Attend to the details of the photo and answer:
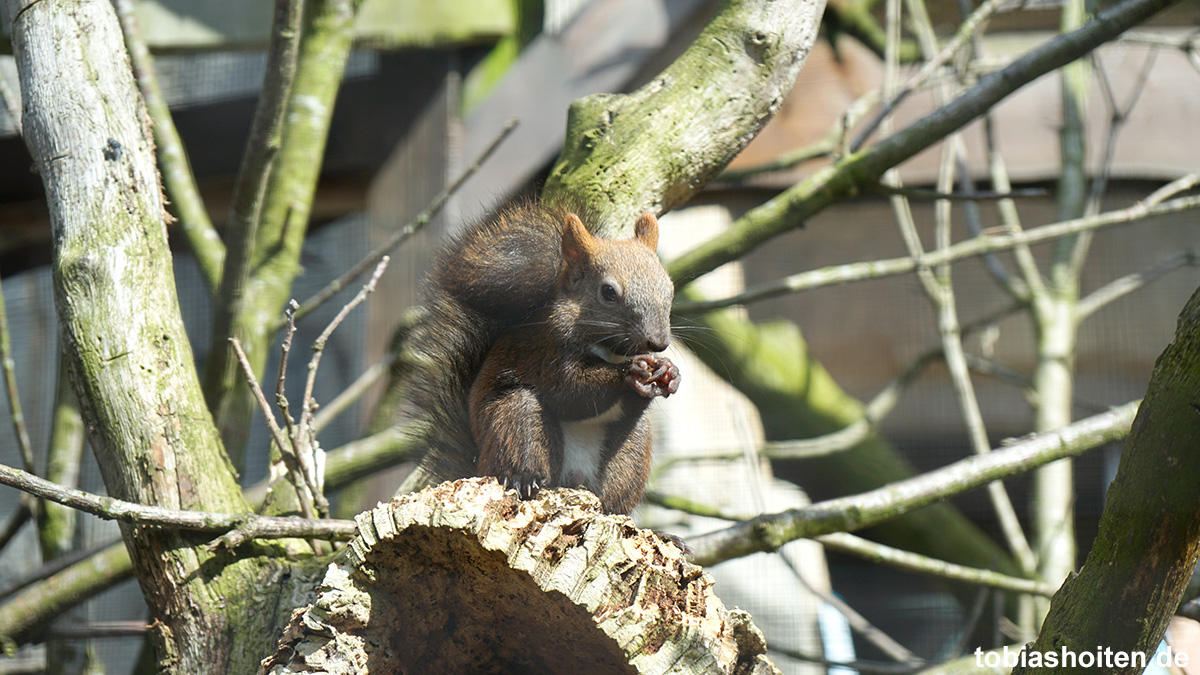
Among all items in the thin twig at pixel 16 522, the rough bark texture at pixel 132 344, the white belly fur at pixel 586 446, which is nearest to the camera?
the rough bark texture at pixel 132 344

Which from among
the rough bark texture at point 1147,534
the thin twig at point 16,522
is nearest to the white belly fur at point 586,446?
the rough bark texture at point 1147,534

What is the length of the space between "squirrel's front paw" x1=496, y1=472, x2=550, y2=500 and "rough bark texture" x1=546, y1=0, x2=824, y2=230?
1.55ft

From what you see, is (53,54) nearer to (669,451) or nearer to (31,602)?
(31,602)

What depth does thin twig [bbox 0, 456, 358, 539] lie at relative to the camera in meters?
1.17

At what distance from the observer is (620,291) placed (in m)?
1.66

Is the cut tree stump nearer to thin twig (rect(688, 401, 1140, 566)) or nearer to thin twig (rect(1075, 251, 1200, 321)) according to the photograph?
thin twig (rect(688, 401, 1140, 566))

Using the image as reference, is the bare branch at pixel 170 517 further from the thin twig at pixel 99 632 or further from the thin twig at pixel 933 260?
the thin twig at pixel 933 260

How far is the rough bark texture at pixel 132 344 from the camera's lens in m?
1.27

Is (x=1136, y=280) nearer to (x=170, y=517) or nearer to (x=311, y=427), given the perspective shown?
(x=311, y=427)

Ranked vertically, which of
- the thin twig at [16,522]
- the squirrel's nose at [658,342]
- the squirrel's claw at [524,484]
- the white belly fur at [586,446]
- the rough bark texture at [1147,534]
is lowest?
the rough bark texture at [1147,534]

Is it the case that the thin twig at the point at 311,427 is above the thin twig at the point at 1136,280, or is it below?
below

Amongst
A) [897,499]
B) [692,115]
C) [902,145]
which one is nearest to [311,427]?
[692,115]

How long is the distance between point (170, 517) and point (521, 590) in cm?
46

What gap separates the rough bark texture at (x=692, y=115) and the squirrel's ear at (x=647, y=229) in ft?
0.06
